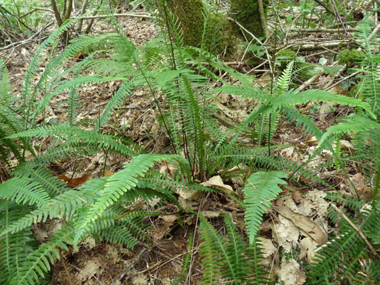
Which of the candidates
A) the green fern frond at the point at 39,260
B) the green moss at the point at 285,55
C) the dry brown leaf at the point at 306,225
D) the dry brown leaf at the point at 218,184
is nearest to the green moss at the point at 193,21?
the green moss at the point at 285,55

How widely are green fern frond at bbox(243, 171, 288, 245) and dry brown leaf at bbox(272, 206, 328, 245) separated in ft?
1.33

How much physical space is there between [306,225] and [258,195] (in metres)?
0.56

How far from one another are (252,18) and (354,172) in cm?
205

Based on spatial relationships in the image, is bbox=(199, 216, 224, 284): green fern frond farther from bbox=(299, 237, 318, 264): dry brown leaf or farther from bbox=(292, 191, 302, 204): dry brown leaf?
bbox=(292, 191, 302, 204): dry brown leaf

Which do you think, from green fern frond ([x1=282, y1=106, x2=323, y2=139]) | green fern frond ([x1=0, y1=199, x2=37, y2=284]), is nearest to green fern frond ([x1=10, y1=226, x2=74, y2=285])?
green fern frond ([x1=0, y1=199, x2=37, y2=284])

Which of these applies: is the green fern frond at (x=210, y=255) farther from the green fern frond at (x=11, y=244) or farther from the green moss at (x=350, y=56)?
the green moss at (x=350, y=56)

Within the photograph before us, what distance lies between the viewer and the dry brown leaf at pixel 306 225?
4.75 feet

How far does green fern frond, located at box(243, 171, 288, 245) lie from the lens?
110cm

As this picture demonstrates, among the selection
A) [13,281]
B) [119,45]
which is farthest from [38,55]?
[13,281]

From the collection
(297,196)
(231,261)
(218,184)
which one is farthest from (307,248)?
(218,184)

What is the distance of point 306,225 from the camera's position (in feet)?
4.98

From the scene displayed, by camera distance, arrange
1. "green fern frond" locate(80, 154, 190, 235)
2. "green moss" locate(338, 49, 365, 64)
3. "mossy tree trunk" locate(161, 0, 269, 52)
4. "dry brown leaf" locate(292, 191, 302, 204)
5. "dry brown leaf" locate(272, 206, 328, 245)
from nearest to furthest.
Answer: "green fern frond" locate(80, 154, 190, 235), "dry brown leaf" locate(272, 206, 328, 245), "dry brown leaf" locate(292, 191, 302, 204), "green moss" locate(338, 49, 365, 64), "mossy tree trunk" locate(161, 0, 269, 52)

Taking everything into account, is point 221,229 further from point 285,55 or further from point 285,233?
point 285,55

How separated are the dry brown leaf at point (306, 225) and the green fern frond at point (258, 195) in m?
0.40
